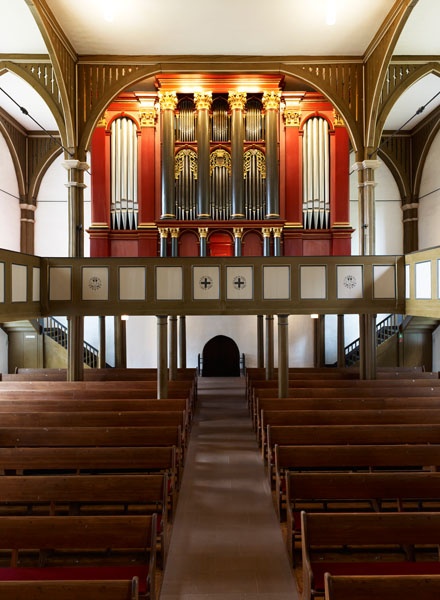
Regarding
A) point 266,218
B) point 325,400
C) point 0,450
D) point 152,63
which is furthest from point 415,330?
point 0,450

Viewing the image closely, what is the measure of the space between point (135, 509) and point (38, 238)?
16.1 m

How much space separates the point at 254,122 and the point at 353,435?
1120 centimetres

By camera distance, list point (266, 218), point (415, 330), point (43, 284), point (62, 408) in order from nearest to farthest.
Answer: point (62, 408) → point (43, 284) → point (266, 218) → point (415, 330)

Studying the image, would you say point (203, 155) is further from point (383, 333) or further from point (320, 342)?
point (383, 333)

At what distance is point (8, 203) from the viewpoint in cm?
1883

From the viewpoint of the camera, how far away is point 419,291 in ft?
35.1

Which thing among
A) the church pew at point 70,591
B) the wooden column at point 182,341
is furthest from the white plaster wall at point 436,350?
the church pew at point 70,591

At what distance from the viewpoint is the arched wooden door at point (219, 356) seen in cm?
1994

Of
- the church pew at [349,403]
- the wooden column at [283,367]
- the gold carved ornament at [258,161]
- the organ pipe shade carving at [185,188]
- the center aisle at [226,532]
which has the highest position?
the gold carved ornament at [258,161]

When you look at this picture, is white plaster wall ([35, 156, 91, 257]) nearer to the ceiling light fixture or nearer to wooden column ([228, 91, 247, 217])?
wooden column ([228, 91, 247, 217])

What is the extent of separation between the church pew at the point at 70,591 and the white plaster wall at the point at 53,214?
17995 mm

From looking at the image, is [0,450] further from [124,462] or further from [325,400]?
[325,400]

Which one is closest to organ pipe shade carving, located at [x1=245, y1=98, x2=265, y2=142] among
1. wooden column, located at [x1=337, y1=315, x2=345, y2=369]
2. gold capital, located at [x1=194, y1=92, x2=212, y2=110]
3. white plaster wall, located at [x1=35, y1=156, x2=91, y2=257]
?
gold capital, located at [x1=194, y1=92, x2=212, y2=110]

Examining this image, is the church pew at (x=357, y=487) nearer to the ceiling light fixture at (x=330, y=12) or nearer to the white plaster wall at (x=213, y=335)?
the ceiling light fixture at (x=330, y=12)
